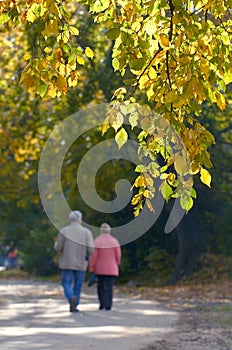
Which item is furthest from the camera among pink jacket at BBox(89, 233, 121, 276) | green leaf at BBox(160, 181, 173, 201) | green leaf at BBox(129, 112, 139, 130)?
pink jacket at BBox(89, 233, 121, 276)

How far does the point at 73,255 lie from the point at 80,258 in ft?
0.63

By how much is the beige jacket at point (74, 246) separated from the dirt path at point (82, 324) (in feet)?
3.06

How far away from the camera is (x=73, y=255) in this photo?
17.9 meters

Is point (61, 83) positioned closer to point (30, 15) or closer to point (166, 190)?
point (30, 15)

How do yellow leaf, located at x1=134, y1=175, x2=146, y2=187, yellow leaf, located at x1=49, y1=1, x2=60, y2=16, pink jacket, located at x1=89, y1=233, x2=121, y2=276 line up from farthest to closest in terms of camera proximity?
pink jacket, located at x1=89, y1=233, x2=121, y2=276
yellow leaf, located at x1=134, y1=175, x2=146, y2=187
yellow leaf, located at x1=49, y1=1, x2=60, y2=16

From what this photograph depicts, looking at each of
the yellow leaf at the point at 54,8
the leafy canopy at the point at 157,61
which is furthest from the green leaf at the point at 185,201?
the yellow leaf at the point at 54,8

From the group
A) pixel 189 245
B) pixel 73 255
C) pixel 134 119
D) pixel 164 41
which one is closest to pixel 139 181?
pixel 134 119

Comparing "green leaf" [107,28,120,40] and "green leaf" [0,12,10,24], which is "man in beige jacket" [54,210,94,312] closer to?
"green leaf" [0,12,10,24]

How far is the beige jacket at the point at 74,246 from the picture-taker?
17828 mm

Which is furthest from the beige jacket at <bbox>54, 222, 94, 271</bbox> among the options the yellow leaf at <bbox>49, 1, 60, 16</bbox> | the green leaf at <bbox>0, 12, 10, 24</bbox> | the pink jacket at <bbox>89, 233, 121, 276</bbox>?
the yellow leaf at <bbox>49, 1, 60, 16</bbox>

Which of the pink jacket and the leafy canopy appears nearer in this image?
the leafy canopy

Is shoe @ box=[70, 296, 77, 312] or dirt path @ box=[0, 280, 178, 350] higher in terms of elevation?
shoe @ box=[70, 296, 77, 312]

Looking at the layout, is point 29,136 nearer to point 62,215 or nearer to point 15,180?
point 15,180

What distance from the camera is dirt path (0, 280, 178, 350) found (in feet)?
41.5
